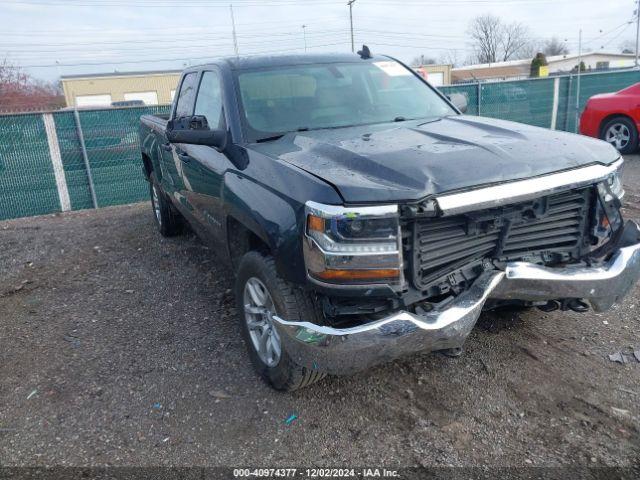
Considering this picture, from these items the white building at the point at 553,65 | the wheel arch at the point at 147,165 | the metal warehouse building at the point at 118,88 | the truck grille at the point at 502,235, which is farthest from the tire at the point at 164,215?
the white building at the point at 553,65

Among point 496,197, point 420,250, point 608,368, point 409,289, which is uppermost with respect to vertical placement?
point 496,197

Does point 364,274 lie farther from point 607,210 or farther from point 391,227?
point 607,210

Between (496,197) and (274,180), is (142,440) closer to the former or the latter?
(274,180)

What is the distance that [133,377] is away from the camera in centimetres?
351

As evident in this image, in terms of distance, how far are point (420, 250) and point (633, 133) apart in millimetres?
9318

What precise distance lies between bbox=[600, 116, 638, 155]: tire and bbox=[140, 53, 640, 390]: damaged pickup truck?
786 centimetres

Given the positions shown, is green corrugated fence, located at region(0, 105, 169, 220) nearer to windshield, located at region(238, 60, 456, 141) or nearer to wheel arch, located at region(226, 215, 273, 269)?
windshield, located at region(238, 60, 456, 141)

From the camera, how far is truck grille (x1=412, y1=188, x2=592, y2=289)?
8.47ft

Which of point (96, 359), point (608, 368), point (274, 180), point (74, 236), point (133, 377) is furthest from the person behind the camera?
point (74, 236)

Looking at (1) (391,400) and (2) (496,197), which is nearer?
(2) (496,197)

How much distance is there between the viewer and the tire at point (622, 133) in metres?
10.0

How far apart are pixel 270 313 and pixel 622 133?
31.3 ft

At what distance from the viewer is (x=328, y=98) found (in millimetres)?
3953

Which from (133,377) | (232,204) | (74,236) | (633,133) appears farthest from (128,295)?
(633,133)
